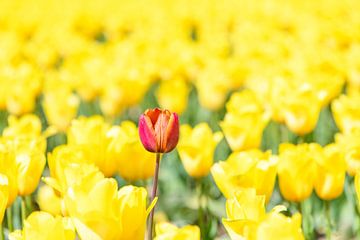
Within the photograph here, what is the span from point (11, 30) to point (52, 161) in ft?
14.6

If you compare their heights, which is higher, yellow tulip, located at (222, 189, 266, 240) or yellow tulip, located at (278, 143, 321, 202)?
yellow tulip, located at (222, 189, 266, 240)

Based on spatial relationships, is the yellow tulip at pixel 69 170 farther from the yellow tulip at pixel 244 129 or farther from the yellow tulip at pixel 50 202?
the yellow tulip at pixel 244 129

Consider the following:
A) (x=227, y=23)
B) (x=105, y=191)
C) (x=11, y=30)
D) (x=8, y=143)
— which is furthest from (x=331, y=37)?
(x=105, y=191)

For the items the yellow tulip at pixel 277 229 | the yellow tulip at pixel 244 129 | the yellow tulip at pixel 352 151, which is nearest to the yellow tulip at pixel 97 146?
the yellow tulip at pixel 244 129

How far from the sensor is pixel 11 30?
6246mm

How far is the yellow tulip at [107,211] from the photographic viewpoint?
154 centimetres

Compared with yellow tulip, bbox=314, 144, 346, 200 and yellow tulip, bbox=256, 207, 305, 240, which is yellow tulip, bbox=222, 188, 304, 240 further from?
yellow tulip, bbox=314, 144, 346, 200

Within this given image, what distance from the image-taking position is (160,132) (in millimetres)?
1676

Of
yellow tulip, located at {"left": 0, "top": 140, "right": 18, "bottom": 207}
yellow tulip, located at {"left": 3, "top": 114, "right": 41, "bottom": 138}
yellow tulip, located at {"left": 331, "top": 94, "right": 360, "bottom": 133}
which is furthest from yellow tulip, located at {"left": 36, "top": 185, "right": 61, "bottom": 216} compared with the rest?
yellow tulip, located at {"left": 331, "top": 94, "right": 360, "bottom": 133}

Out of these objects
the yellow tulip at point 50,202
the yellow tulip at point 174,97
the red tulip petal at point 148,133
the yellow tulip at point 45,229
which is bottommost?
the yellow tulip at point 50,202

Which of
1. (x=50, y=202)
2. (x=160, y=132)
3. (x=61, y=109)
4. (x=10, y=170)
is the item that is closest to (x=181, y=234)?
(x=160, y=132)

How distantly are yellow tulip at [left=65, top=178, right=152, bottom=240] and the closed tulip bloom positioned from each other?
134 mm

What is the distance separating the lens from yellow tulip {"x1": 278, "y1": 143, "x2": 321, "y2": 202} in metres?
2.03

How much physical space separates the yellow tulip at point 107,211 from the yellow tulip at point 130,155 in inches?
22.0
